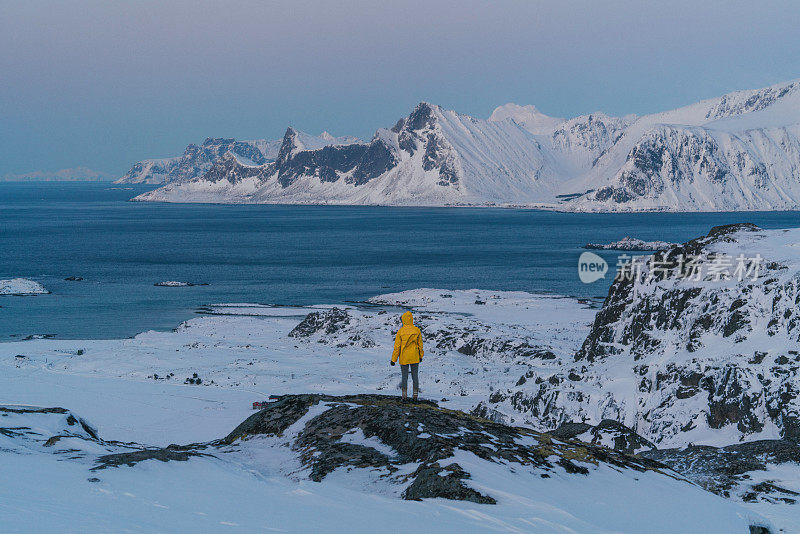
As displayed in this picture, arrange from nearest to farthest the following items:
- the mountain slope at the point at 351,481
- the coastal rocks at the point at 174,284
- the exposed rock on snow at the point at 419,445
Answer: the mountain slope at the point at 351,481, the exposed rock on snow at the point at 419,445, the coastal rocks at the point at 174,284

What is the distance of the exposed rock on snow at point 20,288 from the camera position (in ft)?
225

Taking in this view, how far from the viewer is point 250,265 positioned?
97.4 metres

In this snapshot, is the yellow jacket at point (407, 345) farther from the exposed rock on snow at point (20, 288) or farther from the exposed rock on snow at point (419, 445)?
the exposed rock on snow at point (20, 288)

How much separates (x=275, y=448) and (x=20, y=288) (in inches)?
2805

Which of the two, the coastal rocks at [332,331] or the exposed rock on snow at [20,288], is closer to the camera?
the coastal rocks at [332,331]

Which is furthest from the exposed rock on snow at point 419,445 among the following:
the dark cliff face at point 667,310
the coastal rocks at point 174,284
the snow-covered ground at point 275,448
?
the coastal rocks at point 174,284

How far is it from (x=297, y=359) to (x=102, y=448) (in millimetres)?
26871

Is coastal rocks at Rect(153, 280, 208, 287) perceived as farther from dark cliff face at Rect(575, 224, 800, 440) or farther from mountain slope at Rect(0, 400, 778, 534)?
mountain slope at Rect(0, 400, 778, 534)

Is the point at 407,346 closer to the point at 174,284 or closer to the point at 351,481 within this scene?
the point at 351,481

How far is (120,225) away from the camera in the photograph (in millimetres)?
180250

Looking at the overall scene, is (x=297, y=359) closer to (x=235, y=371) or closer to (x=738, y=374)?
(x=235, y=371)

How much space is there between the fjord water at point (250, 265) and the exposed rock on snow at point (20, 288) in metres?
1.89

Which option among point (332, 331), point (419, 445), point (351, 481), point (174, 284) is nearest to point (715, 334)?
point (419, 445)

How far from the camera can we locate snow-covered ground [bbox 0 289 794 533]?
23.0 feet
